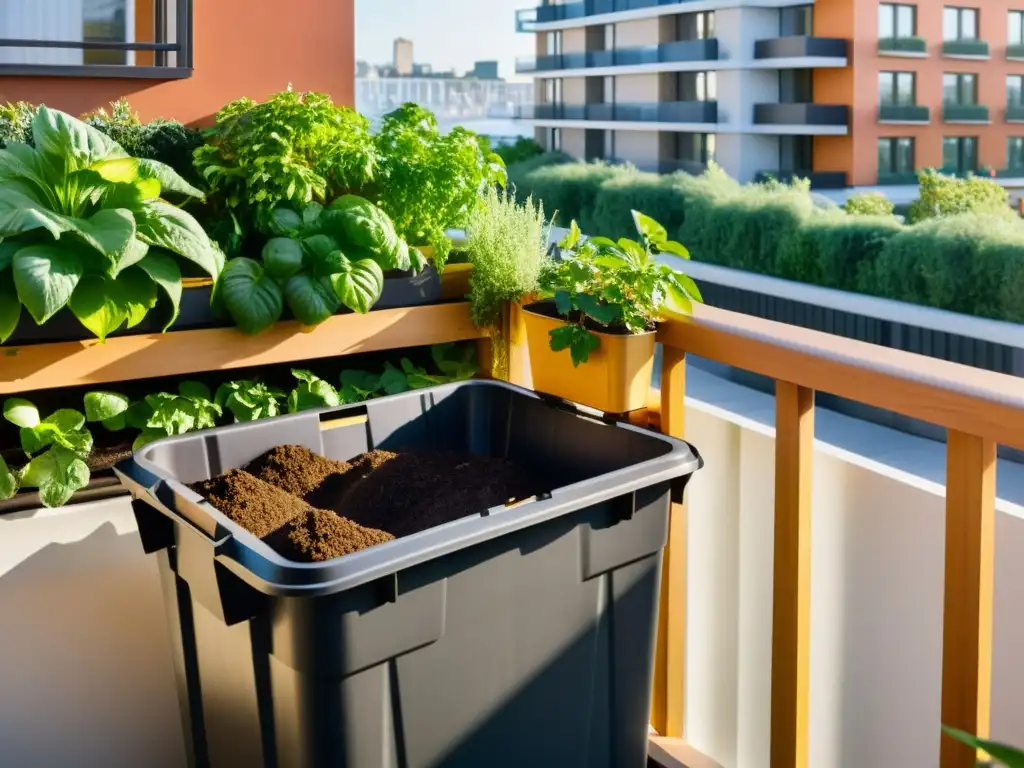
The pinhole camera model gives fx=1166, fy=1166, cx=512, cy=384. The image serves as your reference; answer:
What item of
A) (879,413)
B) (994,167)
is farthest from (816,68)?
(879,413)

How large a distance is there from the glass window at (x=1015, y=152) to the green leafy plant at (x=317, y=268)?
99.2 feet

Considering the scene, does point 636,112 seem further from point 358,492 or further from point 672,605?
point 358,492

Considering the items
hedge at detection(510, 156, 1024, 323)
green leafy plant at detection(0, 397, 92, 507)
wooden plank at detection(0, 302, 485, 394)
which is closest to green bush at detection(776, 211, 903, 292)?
hedge at detection(510, 156, 1024, 323)

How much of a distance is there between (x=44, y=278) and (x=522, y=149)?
3512 cm

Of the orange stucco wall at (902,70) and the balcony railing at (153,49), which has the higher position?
the orange stucco wall at (902,70)

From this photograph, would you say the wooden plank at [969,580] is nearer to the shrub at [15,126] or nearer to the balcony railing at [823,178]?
the shrub at [15,126]

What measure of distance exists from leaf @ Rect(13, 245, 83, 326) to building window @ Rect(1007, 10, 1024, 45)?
1234 inches

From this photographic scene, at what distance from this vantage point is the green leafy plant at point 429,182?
75.4 inches

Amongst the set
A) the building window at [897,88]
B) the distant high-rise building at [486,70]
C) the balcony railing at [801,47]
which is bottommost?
the building window at [897,88]

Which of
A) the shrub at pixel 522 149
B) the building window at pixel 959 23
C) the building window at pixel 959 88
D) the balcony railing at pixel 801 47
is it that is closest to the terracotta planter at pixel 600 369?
the balcony railing at pixel 801 47

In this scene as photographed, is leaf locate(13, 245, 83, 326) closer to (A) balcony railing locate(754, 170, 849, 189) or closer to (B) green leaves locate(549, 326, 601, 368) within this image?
(B) green leaves locate(549, 326, 601, 368)

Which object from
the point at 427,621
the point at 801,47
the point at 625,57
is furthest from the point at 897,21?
the point at 427,621

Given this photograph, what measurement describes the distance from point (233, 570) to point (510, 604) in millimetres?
300

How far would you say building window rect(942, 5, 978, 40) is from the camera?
28.0m
